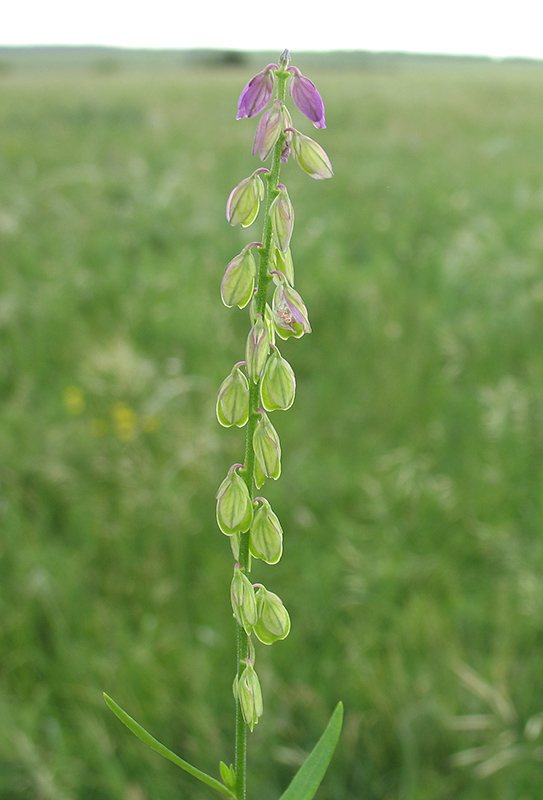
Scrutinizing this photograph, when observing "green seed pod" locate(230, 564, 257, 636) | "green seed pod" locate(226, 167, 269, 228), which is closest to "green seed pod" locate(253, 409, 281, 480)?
"green seed pod" locate(230, 564, 257, 636)

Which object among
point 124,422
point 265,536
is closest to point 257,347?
point 265,536

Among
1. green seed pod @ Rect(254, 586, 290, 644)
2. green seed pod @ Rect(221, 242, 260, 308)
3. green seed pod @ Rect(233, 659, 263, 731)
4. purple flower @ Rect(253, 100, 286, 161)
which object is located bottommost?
green seed pod @ Rect(233, 659, 263, 731)

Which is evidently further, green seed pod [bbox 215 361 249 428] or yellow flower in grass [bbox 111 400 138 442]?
yellow flower in grass [bbox 111 400 138 442]

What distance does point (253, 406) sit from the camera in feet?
2.79

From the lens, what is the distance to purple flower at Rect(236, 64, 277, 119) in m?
0.85

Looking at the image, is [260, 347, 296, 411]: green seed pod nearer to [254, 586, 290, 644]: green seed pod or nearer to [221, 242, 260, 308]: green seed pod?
[221, 242, 260, 308]: green seed pod

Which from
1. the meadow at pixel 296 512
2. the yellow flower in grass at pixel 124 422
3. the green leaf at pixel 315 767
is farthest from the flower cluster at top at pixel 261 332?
the yellow flower in grass at pixel 124 422

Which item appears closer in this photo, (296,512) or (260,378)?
(260,378)

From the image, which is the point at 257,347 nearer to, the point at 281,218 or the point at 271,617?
the point at 281,218

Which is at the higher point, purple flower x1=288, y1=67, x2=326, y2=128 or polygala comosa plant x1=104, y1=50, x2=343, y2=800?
purple flower x1=288, y1=67, x2=326, y2=128

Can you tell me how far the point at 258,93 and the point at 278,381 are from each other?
1.18ft

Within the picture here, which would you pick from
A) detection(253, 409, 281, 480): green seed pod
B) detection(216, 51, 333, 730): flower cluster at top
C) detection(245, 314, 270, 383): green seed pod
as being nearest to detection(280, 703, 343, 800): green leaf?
detection(216, 51, 333, 730): flower cluster at top

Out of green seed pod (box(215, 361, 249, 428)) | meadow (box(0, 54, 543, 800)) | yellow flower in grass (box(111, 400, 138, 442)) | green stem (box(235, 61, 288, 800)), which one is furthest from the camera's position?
yellow flower in grass (box(111, 400, 138, 442))

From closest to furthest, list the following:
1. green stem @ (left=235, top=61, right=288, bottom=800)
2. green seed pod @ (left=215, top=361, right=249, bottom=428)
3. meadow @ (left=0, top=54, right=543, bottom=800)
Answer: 1. green stem @ (left=235, top=61, right=288, bottom=800)
2. green seed pod @ (left=215, top=361, right=249, bottom=428)
3. meadow @ (left=0, top=54, right=543, bottom=800)
